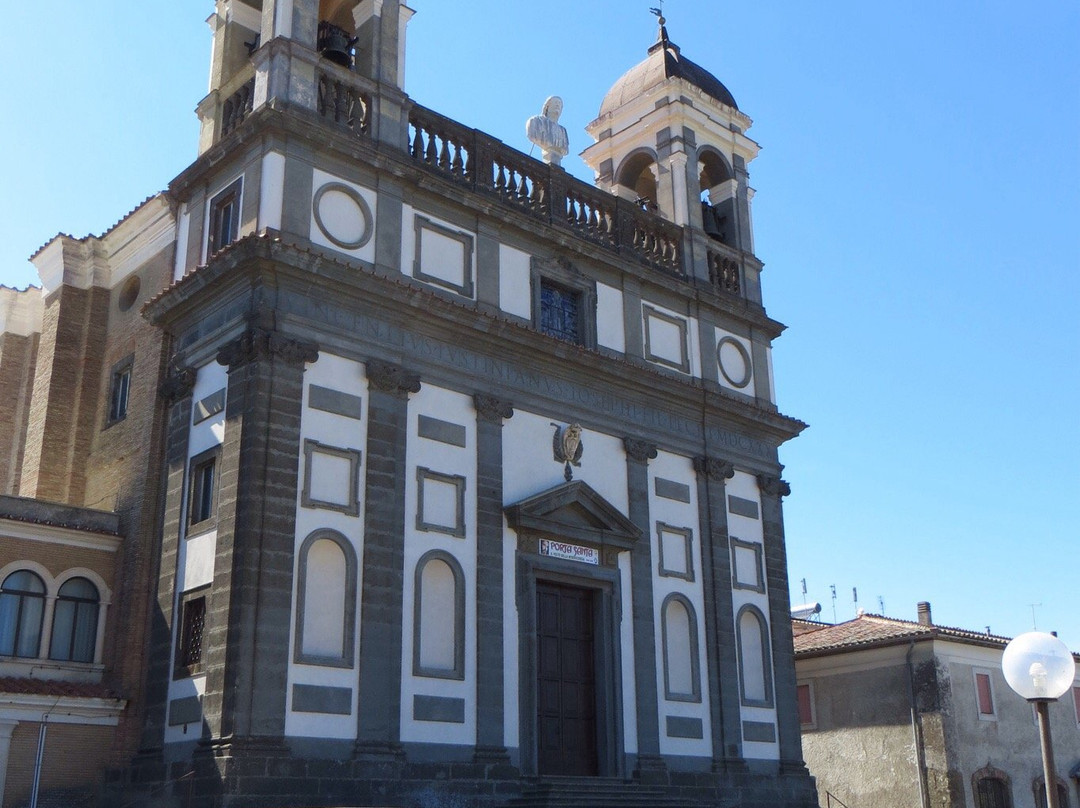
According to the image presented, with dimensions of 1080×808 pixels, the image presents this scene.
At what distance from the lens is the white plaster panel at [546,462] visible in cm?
1970

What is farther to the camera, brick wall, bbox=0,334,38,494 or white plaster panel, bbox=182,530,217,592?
brick wall, bbox=0,334,38,494

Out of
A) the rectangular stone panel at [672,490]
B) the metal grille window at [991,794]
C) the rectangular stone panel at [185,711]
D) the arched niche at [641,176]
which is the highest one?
the arched niche at [641,176]

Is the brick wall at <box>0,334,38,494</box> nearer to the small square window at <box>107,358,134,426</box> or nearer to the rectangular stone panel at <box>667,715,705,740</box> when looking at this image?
the small square window at <box>107,358,134,426</box>

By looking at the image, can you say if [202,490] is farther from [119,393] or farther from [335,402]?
[119,393]

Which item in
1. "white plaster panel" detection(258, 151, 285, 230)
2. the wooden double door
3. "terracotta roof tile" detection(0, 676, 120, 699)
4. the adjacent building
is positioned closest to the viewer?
"terracotta roof tile" detection(0, 676, 120, 699)

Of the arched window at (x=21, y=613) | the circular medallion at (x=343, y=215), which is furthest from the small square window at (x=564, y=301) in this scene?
the arched window at (x=21, y=613)

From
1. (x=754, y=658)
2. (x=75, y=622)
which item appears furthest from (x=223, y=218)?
(x=754, y=658)

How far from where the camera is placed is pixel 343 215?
61.4 feet

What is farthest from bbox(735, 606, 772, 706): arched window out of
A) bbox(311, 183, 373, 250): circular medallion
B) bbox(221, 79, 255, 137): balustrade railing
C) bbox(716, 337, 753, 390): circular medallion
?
bbox(221, 79, 255, 137): balustrade railing

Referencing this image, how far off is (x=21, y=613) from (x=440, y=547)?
6149 millimetres

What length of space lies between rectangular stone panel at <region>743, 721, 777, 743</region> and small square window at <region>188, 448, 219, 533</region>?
1018 centimetres

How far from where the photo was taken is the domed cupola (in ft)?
82.9

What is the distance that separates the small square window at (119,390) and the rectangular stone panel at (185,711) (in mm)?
5792

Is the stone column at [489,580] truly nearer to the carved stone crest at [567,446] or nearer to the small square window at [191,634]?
the carved stone crest at [567,446]
